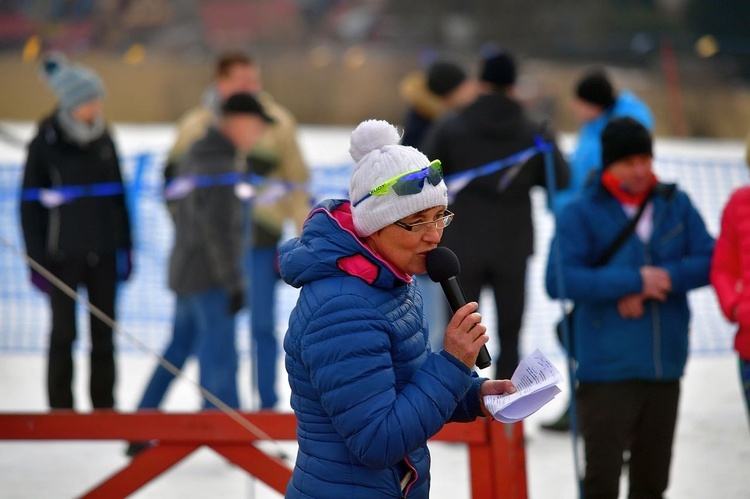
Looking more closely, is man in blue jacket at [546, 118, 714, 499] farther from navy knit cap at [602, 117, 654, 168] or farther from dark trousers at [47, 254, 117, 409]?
dark trousers at [47, 254, 117, 409]

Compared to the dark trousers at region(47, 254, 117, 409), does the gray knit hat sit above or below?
above

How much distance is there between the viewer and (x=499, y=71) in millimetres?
6258

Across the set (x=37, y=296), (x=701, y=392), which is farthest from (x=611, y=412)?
(x=37, y=296)

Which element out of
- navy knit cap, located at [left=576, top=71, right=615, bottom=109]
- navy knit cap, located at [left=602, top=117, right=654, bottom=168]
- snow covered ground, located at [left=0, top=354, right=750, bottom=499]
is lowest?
snow covered ground, located at [left=0, top=354, right=750, bottom=499]

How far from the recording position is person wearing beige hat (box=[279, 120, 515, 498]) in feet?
9.09

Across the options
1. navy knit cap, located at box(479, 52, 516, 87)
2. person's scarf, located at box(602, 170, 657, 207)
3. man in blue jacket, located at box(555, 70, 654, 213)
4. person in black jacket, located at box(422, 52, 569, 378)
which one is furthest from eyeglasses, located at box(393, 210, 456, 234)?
man in blue jacket, located at box(555, 70, 654, 213)

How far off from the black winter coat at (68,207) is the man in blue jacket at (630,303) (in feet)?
8.94

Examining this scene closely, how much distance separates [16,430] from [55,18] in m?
27.0

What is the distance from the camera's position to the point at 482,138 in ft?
20.4

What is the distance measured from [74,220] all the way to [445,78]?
7.63 feet

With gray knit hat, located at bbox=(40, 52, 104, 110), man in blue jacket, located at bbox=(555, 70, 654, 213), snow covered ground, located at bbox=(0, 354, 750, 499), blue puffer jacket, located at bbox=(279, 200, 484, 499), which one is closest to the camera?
blue puffer jacket, located at bbox=(279, 200, 484, 499)

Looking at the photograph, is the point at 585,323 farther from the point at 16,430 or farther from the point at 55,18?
the point at 55,18

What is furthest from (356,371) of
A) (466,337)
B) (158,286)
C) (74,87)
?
(158,286)

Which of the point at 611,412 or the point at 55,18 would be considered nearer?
the point at 611,412
